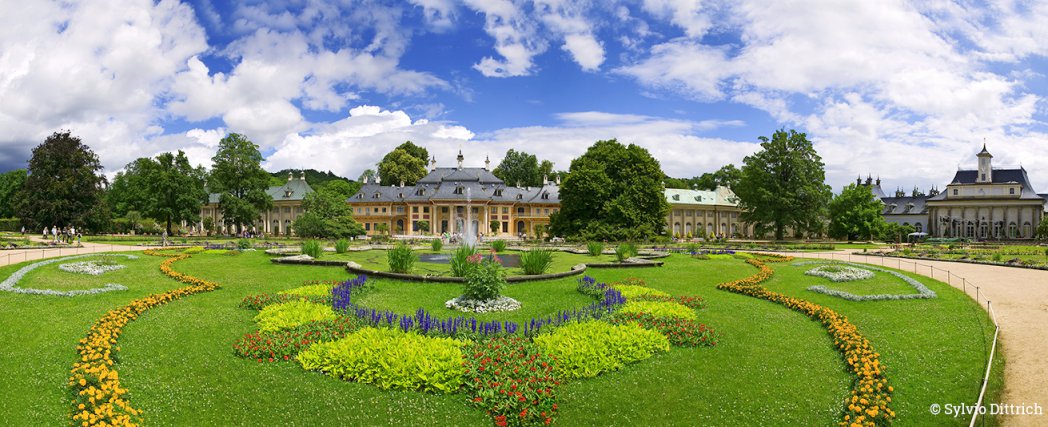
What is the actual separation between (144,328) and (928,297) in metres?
19.6

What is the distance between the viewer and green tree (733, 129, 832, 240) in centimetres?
5184

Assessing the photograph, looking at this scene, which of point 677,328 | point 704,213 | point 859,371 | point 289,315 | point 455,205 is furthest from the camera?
point 704,213

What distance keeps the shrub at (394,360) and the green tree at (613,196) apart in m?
36.8

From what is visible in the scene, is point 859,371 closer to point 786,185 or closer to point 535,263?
point 535,263

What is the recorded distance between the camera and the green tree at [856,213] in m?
54.5

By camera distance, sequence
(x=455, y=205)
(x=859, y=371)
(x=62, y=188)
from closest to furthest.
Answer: (x=859, y=371), (x=62, y=188), (x=455, y=205)

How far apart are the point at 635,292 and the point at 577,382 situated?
322 inches

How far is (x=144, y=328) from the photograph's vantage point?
1248 cm

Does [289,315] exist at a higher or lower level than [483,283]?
lower

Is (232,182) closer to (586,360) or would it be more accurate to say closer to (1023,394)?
Answer: (586,360)

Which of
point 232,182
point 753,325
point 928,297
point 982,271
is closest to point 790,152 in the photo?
point 982,271

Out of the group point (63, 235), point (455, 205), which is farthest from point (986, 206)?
point (63, 235)

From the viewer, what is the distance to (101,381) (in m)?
9.22

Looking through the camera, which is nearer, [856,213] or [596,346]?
[596,346]
